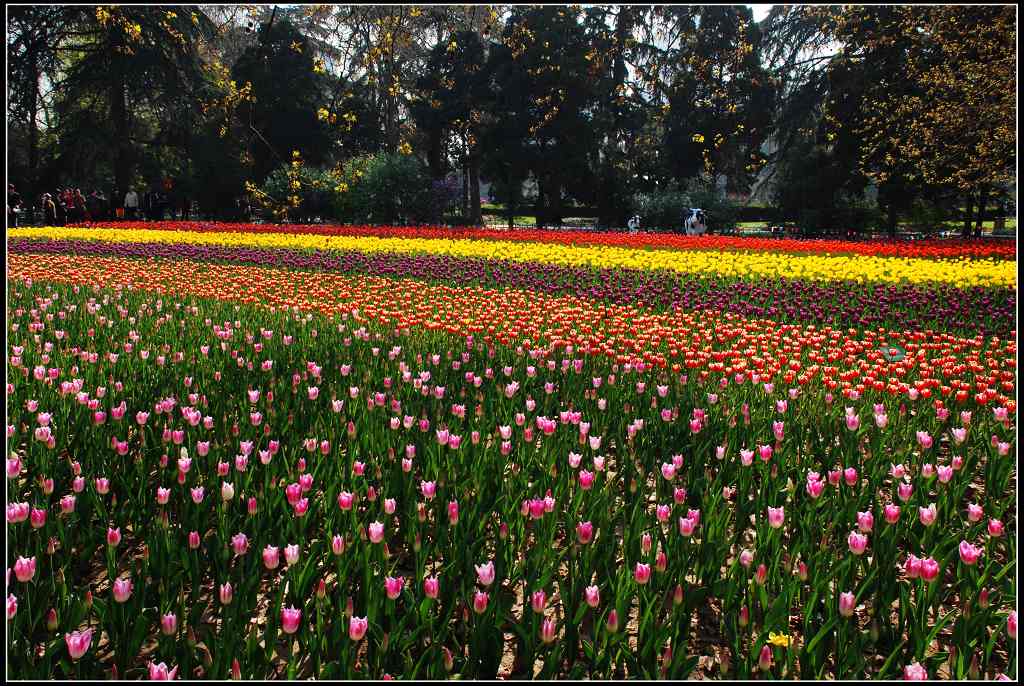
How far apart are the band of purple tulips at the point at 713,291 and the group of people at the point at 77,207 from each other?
501 inches

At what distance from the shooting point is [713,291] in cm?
952

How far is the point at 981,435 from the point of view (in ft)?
12.7

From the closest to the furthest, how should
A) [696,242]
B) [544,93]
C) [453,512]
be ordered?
[453,512]
[696,242]
[544,93]

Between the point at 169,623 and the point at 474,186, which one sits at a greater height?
the point at 474,186

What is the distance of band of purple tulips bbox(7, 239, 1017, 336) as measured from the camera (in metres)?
7.70

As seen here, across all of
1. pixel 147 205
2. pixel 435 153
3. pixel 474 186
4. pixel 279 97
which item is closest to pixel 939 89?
pixel 474 186

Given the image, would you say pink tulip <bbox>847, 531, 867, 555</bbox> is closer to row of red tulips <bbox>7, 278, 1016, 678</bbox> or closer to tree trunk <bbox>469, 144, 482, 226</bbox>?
row of red tulips <bbox>7, 278, 1016, 678</bbox>

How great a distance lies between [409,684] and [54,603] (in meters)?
1.13

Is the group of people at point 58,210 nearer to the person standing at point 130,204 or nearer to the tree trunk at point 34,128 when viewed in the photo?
the tree trunk at point 34,128

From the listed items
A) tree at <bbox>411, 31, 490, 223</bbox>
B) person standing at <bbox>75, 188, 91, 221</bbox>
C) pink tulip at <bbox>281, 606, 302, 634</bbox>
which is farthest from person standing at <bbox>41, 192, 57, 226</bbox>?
pink tulip at <bbox>281, 606, 302, 634</bbox>

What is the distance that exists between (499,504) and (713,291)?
708 cm

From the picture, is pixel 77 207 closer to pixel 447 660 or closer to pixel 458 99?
pixel 458 99

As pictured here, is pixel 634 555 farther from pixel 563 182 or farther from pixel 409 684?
pixel 563 182

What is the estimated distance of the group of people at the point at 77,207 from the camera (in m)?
24.4
